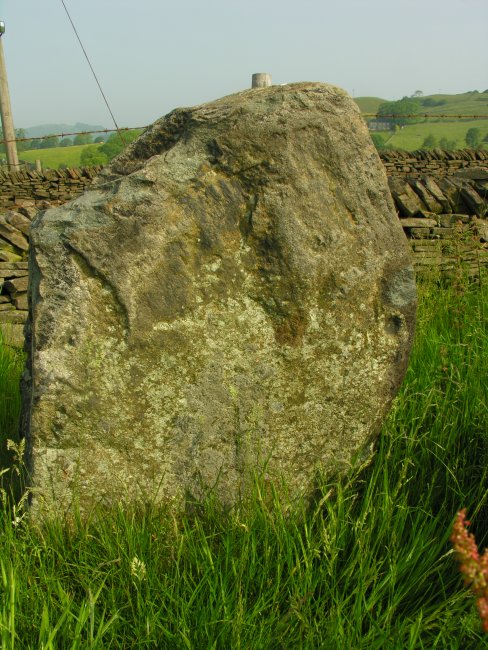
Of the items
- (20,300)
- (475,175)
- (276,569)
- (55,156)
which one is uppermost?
(55,156)

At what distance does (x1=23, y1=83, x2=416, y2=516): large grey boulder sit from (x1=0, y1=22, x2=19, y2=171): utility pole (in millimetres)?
11421

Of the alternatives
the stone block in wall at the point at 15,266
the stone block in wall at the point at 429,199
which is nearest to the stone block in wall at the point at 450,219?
the stone block in wall at the point at 429,199

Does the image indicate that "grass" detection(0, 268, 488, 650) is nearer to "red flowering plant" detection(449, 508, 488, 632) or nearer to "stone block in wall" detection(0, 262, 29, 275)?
"red flowering plant" detection(449, 508, 488, 632)

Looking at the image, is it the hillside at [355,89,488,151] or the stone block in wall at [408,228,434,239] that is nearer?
the stone block in wall at [408,228,434,239]

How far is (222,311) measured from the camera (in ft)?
8.72

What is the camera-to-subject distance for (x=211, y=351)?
265cm

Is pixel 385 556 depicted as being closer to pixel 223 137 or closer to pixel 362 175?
pixel 362 175

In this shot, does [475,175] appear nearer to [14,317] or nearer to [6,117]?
[14,317]

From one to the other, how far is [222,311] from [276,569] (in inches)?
37.5

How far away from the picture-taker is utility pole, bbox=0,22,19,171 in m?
13.0

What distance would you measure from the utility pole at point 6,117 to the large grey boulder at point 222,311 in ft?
37.5

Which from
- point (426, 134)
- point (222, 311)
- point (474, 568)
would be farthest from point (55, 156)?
point (474, 568)

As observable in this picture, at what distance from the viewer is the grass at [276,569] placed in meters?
2.05

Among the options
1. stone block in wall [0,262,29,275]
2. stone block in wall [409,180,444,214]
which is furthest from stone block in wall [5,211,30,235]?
stone block in wall [409,180,444,214]
